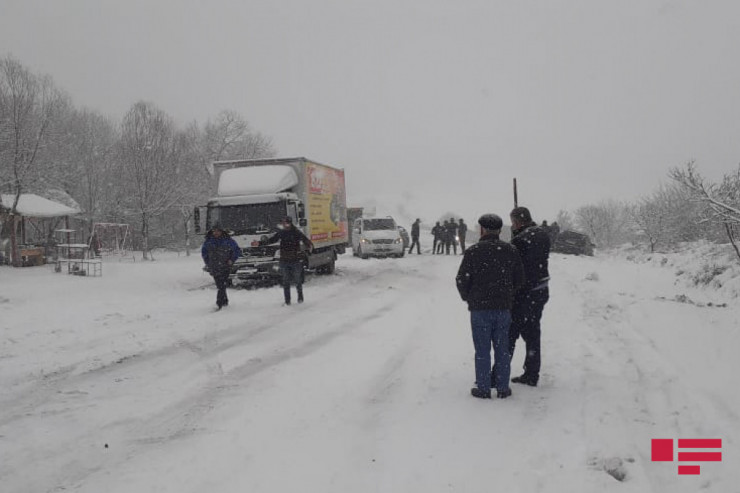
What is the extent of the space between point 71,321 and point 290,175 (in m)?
7.21

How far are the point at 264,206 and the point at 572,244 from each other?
21.5m

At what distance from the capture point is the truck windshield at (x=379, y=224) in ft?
84.4

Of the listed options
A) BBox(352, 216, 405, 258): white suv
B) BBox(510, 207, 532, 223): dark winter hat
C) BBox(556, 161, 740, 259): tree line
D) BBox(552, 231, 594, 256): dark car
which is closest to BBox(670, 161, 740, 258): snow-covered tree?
BBox(556, 161, 740, 259): tree line

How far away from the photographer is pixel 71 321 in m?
9.99

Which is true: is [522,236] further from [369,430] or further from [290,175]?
[290,175]

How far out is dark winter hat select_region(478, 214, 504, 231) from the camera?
5.13 metres

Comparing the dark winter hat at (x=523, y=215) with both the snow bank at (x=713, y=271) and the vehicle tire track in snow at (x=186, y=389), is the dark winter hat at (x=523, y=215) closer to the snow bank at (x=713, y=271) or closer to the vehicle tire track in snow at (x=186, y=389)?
the vehicle tire track in snow at (x=186, y=389)

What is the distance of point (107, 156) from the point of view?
149 feet

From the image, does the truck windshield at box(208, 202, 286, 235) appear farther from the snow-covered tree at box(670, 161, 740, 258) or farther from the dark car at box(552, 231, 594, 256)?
the dark car at box(552, 231, 594, 256)

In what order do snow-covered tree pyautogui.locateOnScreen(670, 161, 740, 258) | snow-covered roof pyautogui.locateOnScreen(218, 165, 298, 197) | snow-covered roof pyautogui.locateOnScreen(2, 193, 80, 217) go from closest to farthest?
1. snow-covered tree pyautogui.locateOnScreen(670, 161, 740, 258)
2. snow-covered roof pyautogui.locateOnScreen(218, 165, 298, 197)
3. snow-covered roof pyautogui.locateOnScreen(2, 193, 80, 217)

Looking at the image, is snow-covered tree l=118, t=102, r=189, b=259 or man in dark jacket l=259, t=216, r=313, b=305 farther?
snow-covered tree l=118, t=102, r=189, b=259

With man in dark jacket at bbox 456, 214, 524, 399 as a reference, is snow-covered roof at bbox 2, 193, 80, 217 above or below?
above

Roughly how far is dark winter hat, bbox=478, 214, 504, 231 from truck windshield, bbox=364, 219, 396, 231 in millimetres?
20348

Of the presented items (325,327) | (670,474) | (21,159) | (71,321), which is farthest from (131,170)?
(670,474)
